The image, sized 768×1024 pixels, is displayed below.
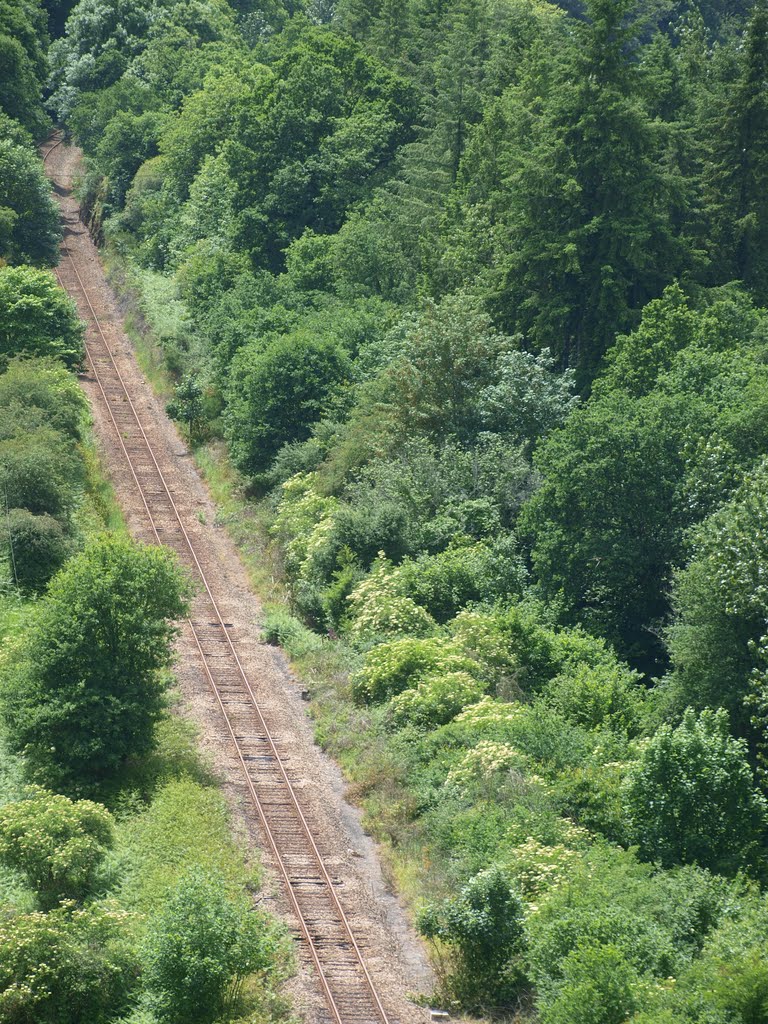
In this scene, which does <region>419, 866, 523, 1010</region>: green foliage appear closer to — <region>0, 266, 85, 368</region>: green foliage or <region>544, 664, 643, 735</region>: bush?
<region>544, 664, 643, 735</region>: bush

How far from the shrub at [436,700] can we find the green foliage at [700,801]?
756 centimetres

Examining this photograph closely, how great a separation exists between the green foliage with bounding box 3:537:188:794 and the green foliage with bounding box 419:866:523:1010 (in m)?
9.87

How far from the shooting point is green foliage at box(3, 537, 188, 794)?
3102 centimetres

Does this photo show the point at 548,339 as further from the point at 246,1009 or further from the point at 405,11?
the point at 405,11

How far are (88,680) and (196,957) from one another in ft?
31.3

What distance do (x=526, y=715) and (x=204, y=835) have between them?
25.4 ft

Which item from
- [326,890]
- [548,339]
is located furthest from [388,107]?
[326,890]

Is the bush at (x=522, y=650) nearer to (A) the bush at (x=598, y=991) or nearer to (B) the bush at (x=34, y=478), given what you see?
(A) the bush at (x=598, y=991)

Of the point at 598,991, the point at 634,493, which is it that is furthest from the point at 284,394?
the point at 598,991

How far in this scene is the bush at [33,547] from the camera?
40969 mm

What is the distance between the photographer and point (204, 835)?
29578 mm

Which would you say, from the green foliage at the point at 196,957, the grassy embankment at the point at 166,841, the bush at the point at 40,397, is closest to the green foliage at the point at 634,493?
the grassy embankment at the point at 166,841

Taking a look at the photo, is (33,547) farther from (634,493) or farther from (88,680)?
(634,493)

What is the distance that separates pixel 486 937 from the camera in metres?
24.8
